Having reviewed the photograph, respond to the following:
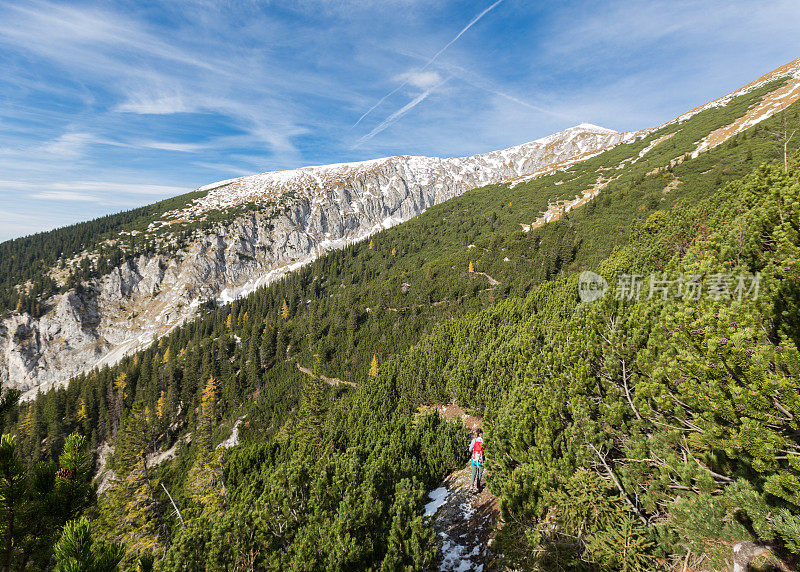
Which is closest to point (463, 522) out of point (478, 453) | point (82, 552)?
point (478, 453)

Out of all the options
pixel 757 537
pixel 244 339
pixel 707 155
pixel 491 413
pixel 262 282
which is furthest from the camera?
pixel 262 282

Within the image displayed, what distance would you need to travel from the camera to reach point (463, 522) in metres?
Answer: 9.77

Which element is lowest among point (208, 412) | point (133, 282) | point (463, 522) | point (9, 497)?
point (208, 412)

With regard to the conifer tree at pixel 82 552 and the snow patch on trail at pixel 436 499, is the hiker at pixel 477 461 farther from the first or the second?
the conifer tree at pixel 82 552

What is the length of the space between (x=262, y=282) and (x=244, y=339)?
366ft

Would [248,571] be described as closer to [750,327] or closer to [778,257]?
[750,327]

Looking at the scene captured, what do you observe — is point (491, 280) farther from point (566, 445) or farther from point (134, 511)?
point (134, 511)

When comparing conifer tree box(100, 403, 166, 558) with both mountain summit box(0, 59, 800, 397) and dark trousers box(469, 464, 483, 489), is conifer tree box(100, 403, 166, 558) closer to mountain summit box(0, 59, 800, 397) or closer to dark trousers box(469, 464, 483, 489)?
dark trousers box(469, 464, 483, 489)

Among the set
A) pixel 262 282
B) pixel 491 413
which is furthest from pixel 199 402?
pixel 262 282

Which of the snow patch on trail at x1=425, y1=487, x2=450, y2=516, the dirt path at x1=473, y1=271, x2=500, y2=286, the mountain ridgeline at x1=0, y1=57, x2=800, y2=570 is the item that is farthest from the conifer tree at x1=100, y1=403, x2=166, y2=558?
the dirt path at x1=473, y1=271, x2=500, y2=286

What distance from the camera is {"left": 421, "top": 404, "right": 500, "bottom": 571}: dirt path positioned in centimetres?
818

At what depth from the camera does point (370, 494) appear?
7609 mm

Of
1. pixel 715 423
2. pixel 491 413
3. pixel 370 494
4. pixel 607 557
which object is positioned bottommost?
pixel 491 413

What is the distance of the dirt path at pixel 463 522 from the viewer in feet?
26.8
